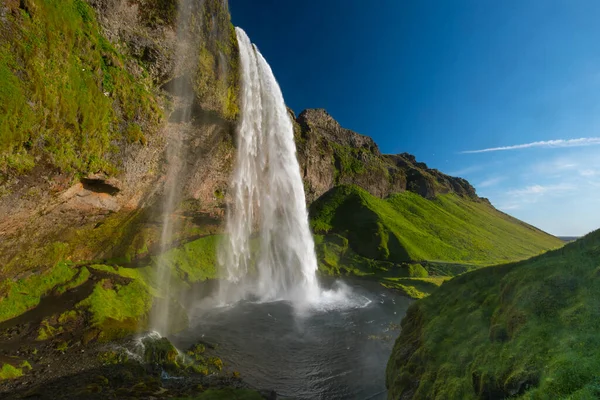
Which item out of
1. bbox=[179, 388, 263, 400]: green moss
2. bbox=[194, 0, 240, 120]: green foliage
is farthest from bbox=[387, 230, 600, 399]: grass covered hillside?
bbox=[194, 0, 240, 120]: green foliage

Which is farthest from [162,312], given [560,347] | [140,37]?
[560,347]

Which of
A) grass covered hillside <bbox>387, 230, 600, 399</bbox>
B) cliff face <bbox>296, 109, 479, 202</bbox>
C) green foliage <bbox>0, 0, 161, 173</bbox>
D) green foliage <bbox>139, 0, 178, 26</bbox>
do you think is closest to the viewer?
grass covered hillside <bbox>387, 230, 600, 399</bbox>

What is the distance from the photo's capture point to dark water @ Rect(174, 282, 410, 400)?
1556 cm

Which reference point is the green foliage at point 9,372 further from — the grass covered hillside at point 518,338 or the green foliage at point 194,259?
the green foliage at point 194,259

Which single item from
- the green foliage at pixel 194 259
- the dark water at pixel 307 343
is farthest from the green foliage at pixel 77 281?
the green foliage at pixel 194 259

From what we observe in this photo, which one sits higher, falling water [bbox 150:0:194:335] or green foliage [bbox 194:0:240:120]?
green foliage [bbox 194:0:240:120]

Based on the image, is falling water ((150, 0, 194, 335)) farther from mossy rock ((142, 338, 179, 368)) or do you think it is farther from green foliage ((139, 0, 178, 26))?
mossy rock ((142, 338, 179, 368))

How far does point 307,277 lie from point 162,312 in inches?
828

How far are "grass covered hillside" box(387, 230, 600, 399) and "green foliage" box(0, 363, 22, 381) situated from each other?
612 inches

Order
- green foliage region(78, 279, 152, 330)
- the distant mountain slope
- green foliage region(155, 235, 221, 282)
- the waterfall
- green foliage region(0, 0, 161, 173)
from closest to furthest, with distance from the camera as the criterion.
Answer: green foliage region(0, 0, 161, 173) < green foliage region(78, 279, 152, 330) < green foliage region(155, 235, 221, 282) < the waterfall < the distant mountain slope

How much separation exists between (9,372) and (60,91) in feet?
44.1

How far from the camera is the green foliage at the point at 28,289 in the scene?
1703cm

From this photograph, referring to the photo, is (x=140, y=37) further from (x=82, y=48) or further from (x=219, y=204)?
(x=219, y=204)

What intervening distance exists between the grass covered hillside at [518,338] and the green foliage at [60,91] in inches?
759
